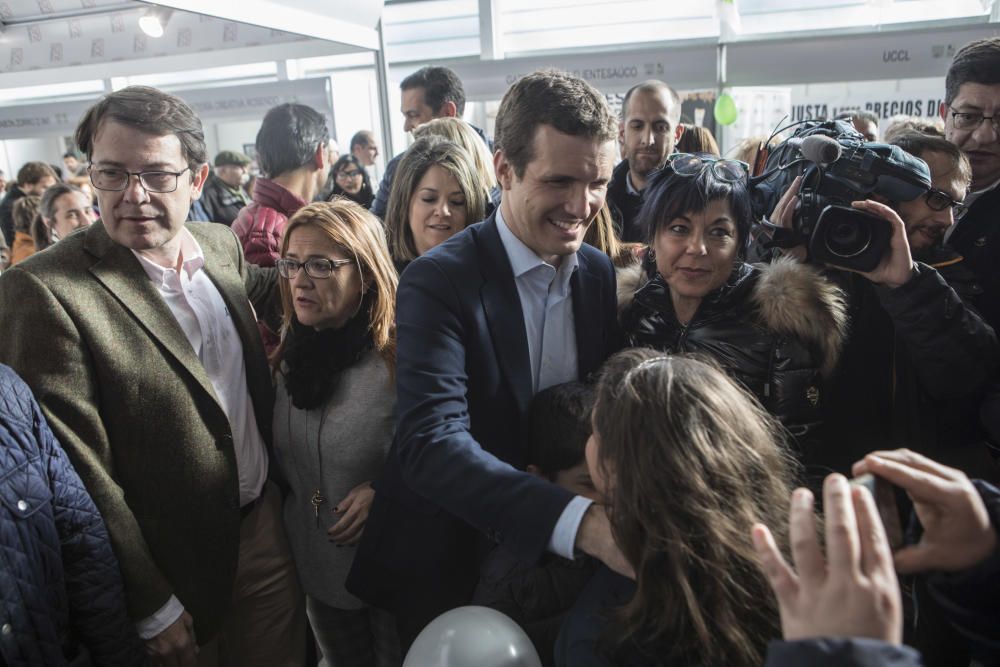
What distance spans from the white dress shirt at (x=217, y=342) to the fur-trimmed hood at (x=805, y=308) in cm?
130

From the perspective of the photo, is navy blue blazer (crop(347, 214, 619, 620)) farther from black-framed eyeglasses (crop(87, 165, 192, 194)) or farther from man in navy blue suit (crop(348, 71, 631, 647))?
black-framed eyeglasses (crop(87, 165, 192, 194))

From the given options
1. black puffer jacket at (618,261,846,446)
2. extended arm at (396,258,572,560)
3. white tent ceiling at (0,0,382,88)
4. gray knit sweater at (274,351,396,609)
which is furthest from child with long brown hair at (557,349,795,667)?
white tent ceiling at (0,0,382,88)

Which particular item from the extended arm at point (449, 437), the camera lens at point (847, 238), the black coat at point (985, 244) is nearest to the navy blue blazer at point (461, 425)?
the extended arm at point (449, 437)

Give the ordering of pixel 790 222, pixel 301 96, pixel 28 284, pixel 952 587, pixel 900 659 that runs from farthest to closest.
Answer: pixel 301 96 → pixel 790 222 → pixel 28 284 → pixel 952 587 → pixel 900 659

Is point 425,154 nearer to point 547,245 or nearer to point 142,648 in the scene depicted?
point 547,245

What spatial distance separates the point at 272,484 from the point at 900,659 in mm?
1645

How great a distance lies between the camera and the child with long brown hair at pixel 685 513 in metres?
0.91

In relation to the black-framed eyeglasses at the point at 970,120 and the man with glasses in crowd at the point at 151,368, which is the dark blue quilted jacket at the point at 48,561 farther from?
the black-framed eyeglasses at the point at 970,120

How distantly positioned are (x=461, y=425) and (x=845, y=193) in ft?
3.36

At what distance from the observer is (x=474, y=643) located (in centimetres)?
123

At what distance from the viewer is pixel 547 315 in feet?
4.83

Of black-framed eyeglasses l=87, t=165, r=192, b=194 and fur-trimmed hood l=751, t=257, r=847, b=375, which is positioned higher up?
black-framed eyeglasses l=87, t=165, r=192, b=194

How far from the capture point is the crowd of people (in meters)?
0.92

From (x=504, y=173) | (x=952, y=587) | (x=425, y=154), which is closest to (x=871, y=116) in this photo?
(x=425, y=154)
